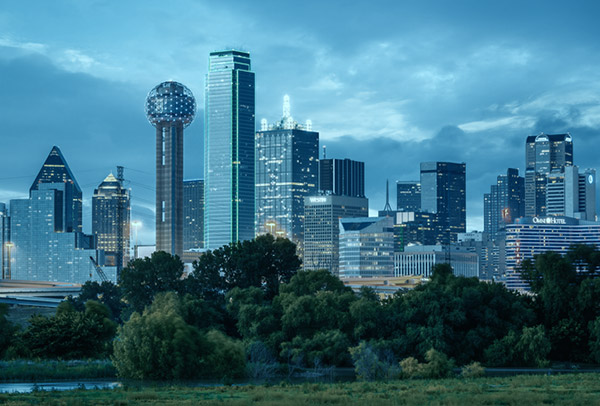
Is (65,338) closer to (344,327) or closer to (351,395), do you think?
(344,327)

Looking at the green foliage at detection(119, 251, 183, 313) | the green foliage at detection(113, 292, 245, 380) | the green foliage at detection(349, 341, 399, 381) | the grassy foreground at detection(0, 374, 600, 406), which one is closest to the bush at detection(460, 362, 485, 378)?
the green foliage at detection(349, 341, 399, 381)

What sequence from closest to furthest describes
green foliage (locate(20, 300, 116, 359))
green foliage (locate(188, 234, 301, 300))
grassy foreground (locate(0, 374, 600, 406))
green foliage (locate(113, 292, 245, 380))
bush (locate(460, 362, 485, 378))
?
grassy foreground (locate(0, 374, 600, 406)) < green foliage (locate(113, 292, 245, 380)) < bush (locate(460, 362, 485, 378)) < green foliage (locate(20, 300, 116, 359)) < green foliage (locate(188, 234, 301, 300))

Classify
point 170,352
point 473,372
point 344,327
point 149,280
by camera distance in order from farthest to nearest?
1. point 149,280
2. point 344,327
3. point 473,372
4. point 170,352

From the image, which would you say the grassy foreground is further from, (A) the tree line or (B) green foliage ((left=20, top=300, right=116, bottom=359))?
(B) green foliage ((left=20, top=300, right=116, bottom=359))

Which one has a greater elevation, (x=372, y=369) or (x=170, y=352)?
(x=170, y=352)

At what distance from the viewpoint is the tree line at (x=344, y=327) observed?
8681 cm

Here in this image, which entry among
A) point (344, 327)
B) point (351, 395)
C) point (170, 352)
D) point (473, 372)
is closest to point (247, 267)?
point (344, 327)

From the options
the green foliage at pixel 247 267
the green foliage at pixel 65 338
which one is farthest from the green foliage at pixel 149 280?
the green foliage at pixel 65 338

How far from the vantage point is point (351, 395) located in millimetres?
60406

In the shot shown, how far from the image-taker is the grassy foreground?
55.1m

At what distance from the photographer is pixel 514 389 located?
65.1 m

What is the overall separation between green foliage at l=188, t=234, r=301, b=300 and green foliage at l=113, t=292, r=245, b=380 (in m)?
38.8

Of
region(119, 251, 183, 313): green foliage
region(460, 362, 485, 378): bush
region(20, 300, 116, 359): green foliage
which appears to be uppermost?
region(119, 251, 183, 313): green foliage

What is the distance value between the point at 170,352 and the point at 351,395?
28.3 meters
